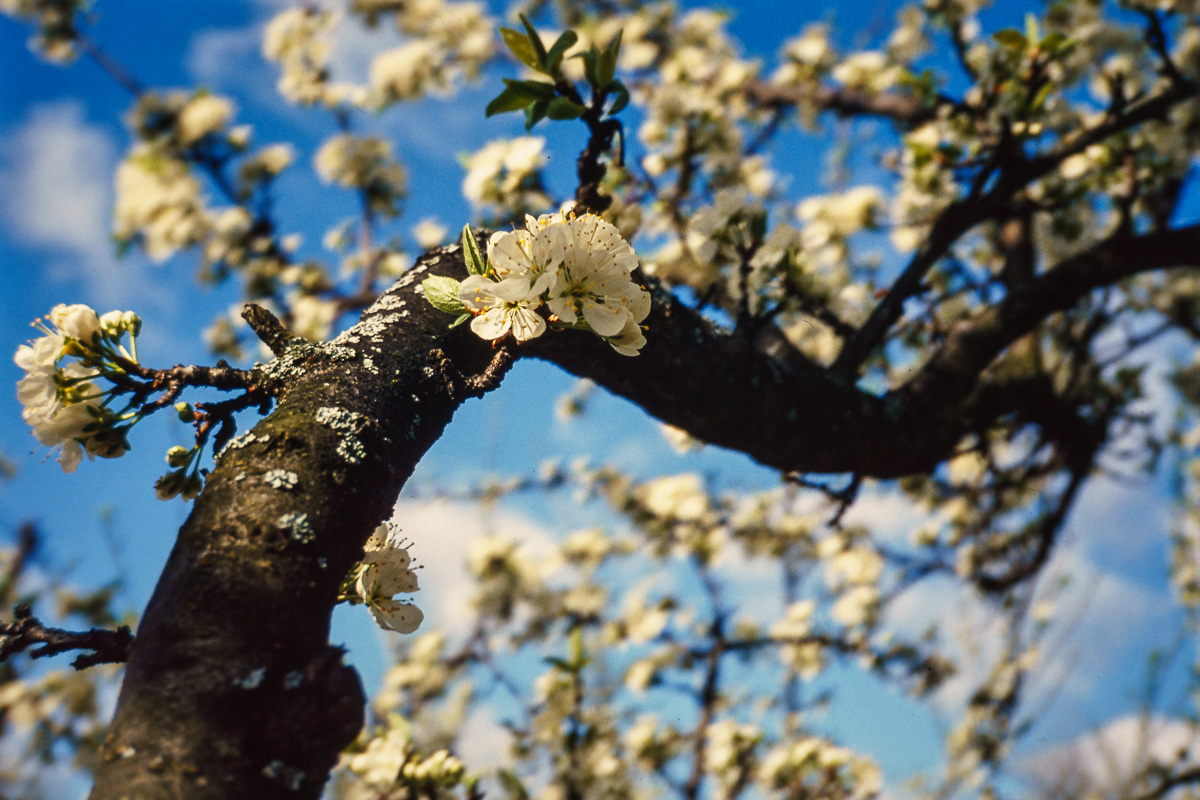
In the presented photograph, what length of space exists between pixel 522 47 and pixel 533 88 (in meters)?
0.12

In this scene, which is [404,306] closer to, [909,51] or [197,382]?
[197,382]

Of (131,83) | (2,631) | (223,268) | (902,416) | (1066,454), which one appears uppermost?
(131,83)

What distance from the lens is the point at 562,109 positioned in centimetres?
117

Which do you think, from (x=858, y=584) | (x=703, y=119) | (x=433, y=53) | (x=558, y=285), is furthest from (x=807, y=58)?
(x=558, y=285)

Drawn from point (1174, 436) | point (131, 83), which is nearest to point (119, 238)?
point (131, 83)

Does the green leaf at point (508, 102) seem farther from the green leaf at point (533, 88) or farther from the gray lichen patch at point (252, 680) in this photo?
the gray lichen patch at point (252, 680)

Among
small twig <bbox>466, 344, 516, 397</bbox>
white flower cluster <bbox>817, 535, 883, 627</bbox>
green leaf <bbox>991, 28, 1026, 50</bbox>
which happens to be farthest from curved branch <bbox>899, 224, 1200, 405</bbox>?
white flower cluster <bbox>817, 535, 883, 627</bbox>

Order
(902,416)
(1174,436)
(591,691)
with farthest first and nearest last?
(1174,436) < (591,691) < (902,416)

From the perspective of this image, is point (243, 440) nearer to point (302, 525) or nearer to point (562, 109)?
point (302, 525)

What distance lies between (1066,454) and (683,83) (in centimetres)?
240

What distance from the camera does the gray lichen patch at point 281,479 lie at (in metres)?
0.73

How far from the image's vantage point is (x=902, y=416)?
1829 mm

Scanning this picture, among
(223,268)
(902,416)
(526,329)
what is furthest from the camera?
(223,268)

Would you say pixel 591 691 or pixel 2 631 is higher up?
pixel 591 691
